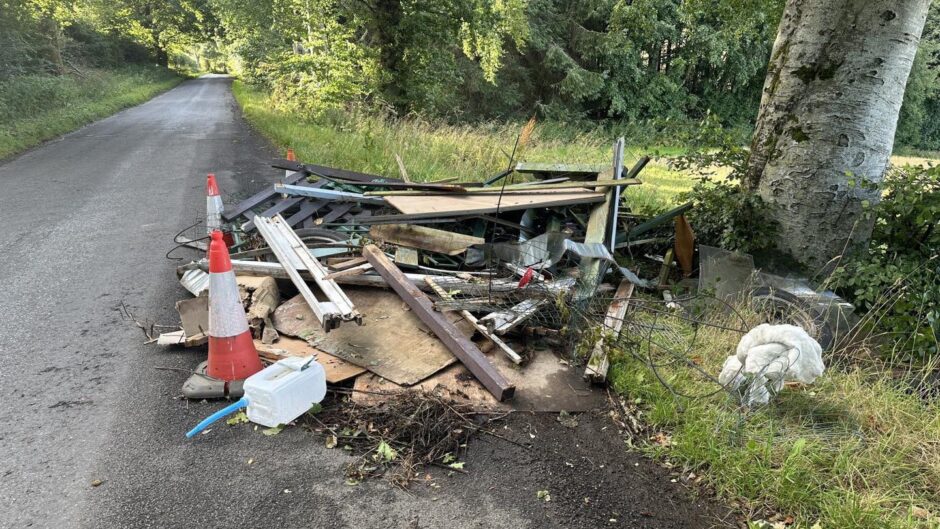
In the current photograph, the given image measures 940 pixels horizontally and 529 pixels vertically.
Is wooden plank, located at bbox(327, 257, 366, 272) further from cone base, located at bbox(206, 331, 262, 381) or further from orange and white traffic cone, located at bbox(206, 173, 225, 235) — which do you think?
orange and white traffic cone, located at bbox(206, 173, 225, 235)

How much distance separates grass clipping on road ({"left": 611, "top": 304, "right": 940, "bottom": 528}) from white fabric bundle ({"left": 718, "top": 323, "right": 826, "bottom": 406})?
12 centimetres

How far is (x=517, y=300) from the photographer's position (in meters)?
4.10

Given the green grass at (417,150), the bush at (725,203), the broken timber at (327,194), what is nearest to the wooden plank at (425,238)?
the broken timber at (327,194)

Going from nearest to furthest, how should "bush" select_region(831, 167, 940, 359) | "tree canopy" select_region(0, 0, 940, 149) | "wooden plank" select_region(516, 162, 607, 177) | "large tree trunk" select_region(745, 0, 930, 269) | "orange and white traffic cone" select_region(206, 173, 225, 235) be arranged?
"bush" select_region(831, 167, 940, 359) < "large tree trunk" select_region(745, 0, 930, 269) < "orange and white traffic cone" select_region(206, 173, 225, 235) < "wooden plank" select_region(516, 162, 607, 177) < "tree canopy" select_region(0, 0, 940, 149)

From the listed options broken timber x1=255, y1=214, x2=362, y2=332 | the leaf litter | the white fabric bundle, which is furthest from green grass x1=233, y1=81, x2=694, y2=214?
the leaf litter

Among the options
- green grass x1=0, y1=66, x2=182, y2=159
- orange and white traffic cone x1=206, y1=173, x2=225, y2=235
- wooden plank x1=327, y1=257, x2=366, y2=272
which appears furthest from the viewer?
green grass x1=0, y1=66, x2=182, y2=159

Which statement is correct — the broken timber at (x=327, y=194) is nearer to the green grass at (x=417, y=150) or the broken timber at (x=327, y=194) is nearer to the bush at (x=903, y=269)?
the green grass at (x=417, y=150)

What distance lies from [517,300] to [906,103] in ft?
121

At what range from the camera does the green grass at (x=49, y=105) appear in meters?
12.5

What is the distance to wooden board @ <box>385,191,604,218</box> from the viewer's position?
4898 mm

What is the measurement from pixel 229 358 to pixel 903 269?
4914 millimetres

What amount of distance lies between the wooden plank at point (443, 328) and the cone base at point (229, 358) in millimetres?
1166

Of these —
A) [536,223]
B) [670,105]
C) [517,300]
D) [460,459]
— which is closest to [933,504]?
[460,459]

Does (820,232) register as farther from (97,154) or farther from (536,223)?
(97,154)
